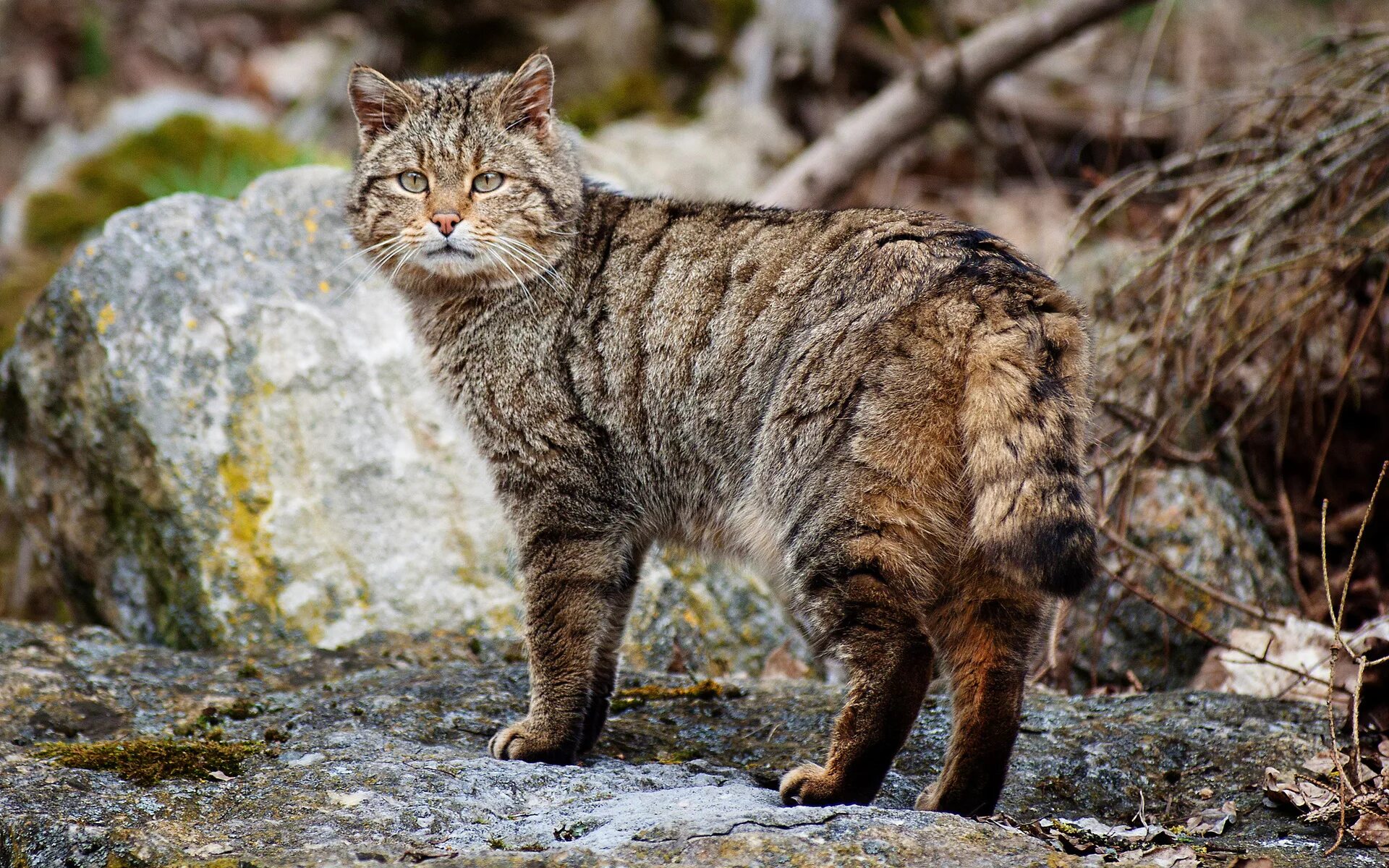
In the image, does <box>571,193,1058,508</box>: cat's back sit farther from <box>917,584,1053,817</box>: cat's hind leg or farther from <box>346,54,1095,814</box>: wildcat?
<box>917,584,1053,817</box>: cat's hind leg

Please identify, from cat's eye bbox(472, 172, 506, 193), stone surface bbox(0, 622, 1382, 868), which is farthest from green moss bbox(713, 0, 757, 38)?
stone surface bbox(0, 622, 1382, 868)

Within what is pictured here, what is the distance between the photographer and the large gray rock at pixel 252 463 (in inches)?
184

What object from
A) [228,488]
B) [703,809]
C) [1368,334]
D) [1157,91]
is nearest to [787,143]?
[1157,91]

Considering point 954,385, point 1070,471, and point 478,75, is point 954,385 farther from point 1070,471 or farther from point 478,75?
point 478,75

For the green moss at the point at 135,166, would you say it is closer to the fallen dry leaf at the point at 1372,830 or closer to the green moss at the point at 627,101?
the green moss at the point at 627,101

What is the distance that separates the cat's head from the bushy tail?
5.23 ft

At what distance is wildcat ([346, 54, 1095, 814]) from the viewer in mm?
3010

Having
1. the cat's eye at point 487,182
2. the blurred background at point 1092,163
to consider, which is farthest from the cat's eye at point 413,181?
the blurred background at point 1092,163

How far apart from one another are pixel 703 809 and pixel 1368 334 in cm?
396

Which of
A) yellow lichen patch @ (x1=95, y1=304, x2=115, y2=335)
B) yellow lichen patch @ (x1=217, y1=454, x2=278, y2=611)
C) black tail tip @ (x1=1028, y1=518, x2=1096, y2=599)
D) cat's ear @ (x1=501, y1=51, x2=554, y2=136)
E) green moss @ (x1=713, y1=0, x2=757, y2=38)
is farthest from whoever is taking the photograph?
green moss @ (x1=713, y1=0, x2=757, y2=38)

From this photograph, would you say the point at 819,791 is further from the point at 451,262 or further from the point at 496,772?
the point at 451,262

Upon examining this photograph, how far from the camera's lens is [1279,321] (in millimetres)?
5094

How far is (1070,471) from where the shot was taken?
2.89m

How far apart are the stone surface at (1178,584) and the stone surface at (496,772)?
106cm
